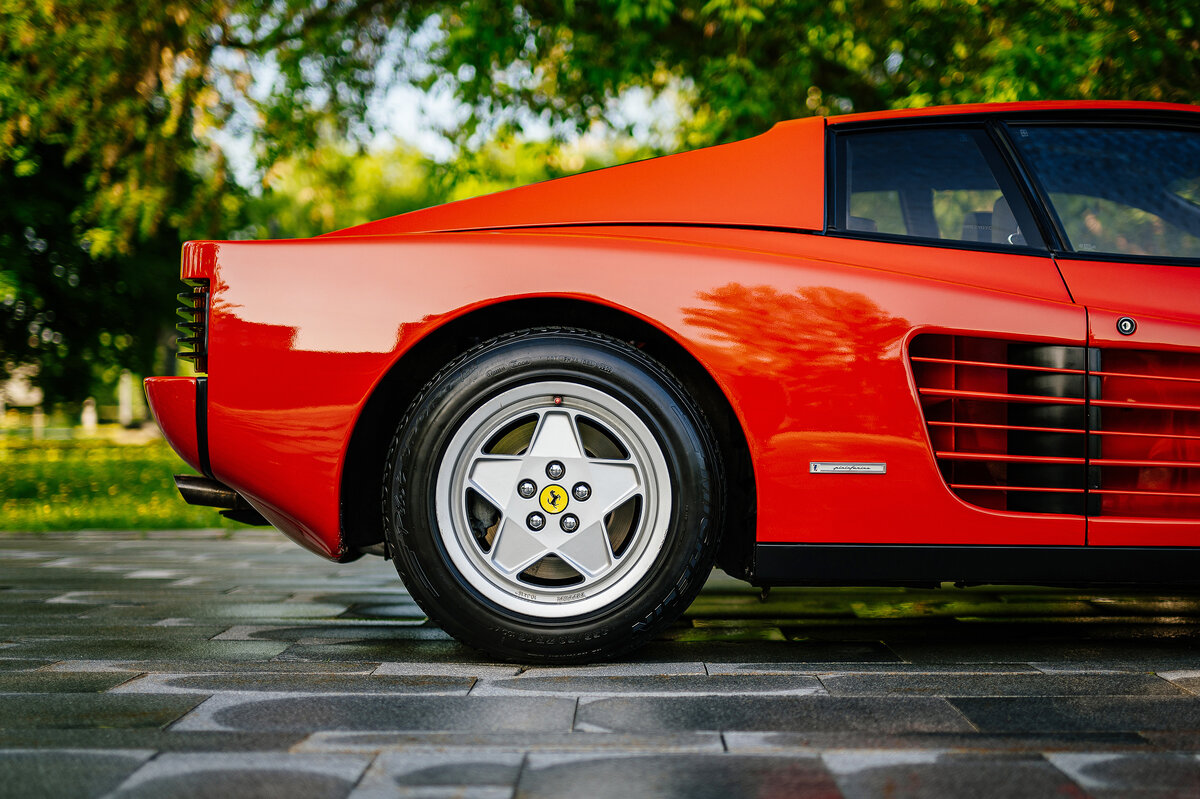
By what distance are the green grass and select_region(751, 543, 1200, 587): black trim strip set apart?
6.07 m

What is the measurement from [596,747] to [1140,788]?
0.92 meters

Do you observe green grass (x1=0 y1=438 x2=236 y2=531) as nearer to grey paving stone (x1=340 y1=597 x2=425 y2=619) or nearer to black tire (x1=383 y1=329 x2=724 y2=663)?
grey paving stone (x1=340 y1=597 x2=425 y2=619)

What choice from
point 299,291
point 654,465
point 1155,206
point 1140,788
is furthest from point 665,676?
point 1155,206

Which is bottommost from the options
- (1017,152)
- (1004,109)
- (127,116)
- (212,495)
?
(212,495)

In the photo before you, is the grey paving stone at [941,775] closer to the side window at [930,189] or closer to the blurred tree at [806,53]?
the side window at [930,189]

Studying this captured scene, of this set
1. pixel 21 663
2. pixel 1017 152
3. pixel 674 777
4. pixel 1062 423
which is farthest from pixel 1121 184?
pixel 21 663

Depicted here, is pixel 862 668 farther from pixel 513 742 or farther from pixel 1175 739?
pixel 513 742

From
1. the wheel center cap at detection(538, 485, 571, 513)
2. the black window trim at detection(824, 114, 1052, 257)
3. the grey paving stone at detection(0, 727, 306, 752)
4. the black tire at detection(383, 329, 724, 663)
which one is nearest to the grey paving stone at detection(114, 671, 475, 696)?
the black tire at detection(383, 329, 724, 663)

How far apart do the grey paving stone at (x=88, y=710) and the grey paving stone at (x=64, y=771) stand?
20 centimetres

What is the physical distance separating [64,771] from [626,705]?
108 centimetres

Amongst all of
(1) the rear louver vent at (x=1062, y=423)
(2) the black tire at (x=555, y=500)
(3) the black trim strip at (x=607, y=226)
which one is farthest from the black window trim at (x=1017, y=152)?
(2) the black tire at (x=555, y=500)

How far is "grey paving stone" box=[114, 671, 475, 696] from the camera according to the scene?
2375mm

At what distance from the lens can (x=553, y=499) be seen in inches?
102

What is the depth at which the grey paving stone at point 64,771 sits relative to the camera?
1.69m
